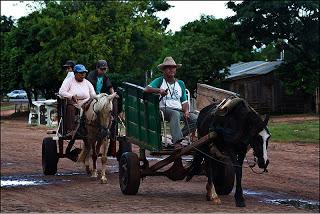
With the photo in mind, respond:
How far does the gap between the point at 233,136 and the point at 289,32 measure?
33026 mm

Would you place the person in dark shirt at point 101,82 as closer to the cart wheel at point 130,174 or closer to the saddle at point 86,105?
the saddle at point 86,105

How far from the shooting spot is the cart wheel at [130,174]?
1152cm

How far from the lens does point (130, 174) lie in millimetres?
11492

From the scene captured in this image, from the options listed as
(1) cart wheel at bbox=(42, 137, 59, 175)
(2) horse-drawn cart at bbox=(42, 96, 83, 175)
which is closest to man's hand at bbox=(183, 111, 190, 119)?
(2) horse-drawn cart at bbox=(42, 96, 83, 175)

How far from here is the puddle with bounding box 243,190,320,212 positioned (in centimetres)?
1166

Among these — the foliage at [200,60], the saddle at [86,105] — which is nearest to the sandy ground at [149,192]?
the saddle at [86,105]

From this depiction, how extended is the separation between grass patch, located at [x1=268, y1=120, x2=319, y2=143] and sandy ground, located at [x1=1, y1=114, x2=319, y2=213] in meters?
6.08

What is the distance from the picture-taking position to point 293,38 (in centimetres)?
4216

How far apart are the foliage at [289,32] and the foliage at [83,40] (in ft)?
24.6

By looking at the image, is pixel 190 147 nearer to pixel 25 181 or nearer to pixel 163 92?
pixel 163 92

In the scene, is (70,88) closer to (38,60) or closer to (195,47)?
(195,47)

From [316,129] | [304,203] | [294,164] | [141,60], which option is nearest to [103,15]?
[141,60]

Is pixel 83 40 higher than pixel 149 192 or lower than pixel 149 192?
higher

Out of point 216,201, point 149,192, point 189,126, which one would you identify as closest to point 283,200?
point 216,201
